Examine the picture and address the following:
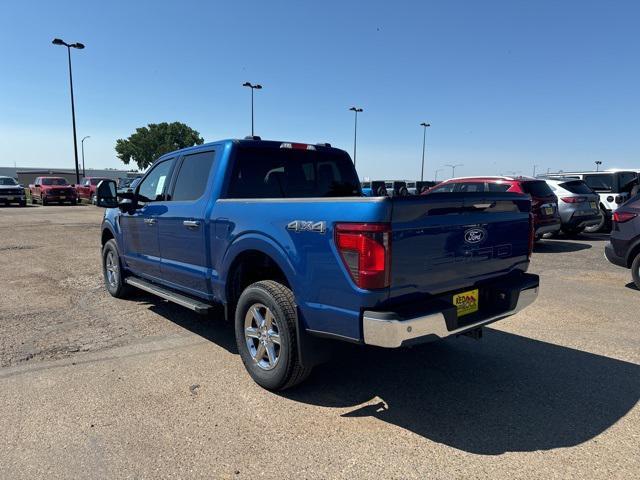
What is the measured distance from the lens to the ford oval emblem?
334 cm

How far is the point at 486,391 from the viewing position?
3619 mm

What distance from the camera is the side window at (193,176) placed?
178 inches

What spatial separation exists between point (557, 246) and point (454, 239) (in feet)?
32.5

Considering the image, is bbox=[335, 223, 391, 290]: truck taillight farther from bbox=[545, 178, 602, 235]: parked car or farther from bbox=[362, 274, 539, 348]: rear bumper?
bbox=[545, 178, 602, 235]: parked car

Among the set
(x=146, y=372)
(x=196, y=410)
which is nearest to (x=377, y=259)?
(x=196, y=410)

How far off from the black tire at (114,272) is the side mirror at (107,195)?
2.59ft

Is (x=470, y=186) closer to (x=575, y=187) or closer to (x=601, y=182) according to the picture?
(x=575, y=187)

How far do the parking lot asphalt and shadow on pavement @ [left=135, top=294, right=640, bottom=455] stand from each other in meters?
0.02

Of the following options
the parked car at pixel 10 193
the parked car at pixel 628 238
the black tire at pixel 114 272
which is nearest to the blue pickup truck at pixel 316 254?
the black tire at pixel 114 272

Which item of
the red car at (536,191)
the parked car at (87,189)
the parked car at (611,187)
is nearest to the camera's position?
the red car at (536,191)

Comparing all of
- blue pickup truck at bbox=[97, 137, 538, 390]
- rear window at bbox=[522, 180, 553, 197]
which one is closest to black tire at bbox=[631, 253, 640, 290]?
rear window at bbox=[522, 180, 553, 197]

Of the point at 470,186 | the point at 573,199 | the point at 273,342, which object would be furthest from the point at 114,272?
the point at 573,199

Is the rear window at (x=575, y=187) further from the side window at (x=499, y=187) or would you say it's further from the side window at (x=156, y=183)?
the side window at (x=156, y=183)

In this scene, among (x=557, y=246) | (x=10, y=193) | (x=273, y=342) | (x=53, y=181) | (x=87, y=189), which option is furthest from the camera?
(x=87, y=189)
